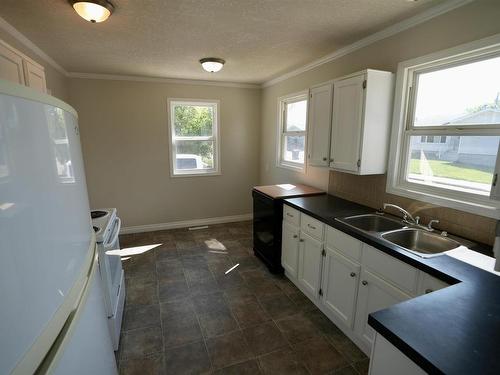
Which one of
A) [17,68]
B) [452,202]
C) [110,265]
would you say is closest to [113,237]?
[110,265]

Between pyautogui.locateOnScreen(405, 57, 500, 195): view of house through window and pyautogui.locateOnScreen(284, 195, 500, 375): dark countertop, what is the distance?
77 centimetres

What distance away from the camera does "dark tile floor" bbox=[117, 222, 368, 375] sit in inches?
74.8

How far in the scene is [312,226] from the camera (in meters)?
2.44

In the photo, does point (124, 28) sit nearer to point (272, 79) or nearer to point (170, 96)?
point (170, 96)

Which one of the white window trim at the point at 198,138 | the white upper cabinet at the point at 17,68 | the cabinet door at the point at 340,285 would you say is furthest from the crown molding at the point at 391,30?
the white upper cabinet at the point at 17,68

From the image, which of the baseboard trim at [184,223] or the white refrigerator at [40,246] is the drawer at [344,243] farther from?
the baseboard trim at [184,223]

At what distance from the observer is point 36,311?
0.63 metres

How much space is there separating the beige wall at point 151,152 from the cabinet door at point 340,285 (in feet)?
9.43

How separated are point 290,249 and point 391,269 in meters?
1.30

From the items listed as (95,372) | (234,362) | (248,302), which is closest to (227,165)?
(248,302)

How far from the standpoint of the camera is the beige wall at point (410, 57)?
1686 mm

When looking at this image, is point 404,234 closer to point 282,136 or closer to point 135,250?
point 282,136

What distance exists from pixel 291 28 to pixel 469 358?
7.90ft

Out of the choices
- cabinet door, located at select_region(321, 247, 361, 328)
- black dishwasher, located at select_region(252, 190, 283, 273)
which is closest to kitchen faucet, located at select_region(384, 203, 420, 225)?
cabinet door, located at select_region(321, 247, 361, 328)
